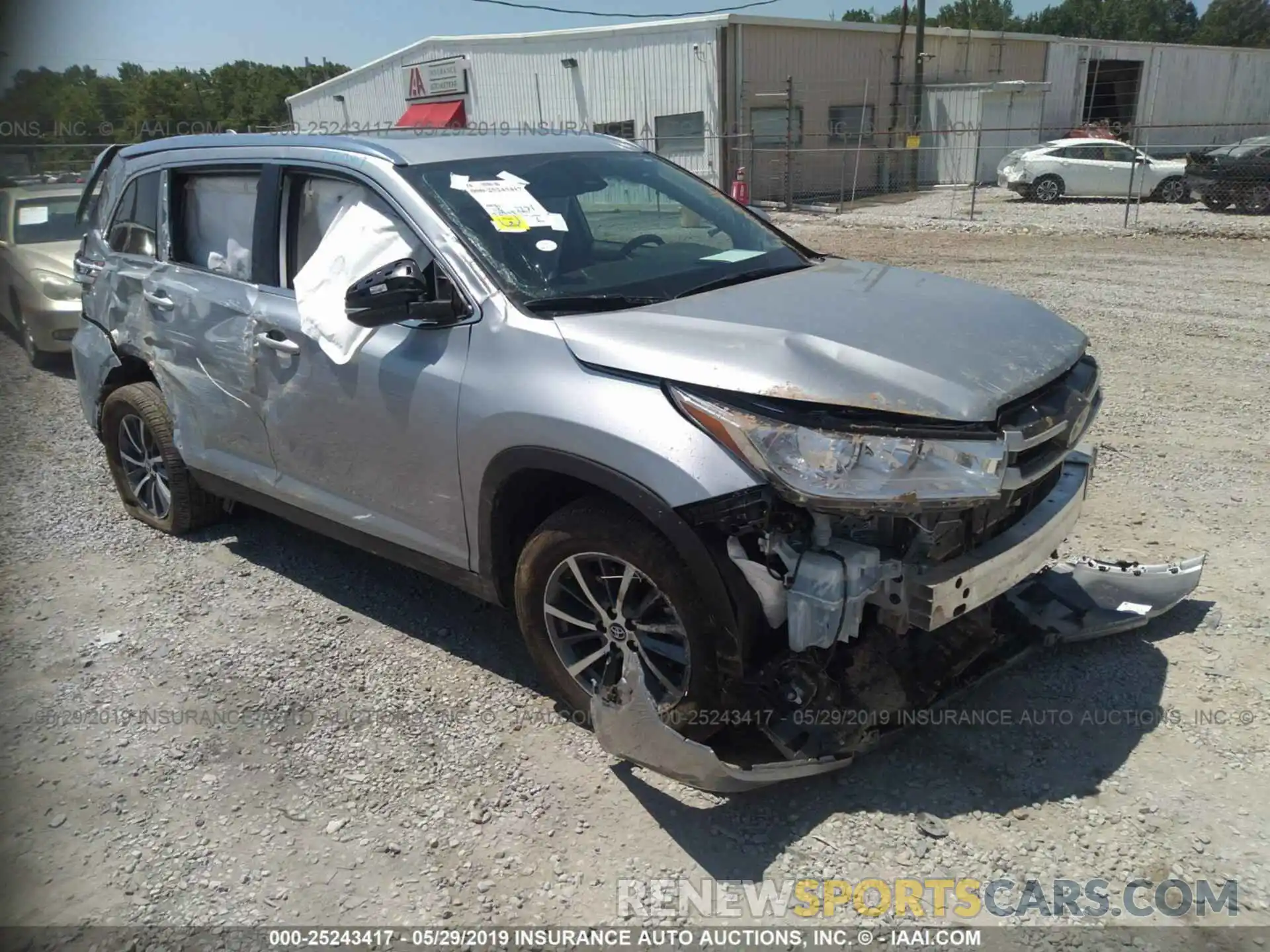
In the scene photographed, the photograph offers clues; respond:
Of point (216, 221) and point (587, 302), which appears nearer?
point (587, 302)

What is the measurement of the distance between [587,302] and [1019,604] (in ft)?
6.89

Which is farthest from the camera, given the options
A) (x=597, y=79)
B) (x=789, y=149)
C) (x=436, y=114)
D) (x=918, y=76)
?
(x=436, y=114)

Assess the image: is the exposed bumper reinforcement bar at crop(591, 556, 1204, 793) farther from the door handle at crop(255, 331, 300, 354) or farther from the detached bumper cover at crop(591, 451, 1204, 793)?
the door handle at crop(255, 331, 300, 354)

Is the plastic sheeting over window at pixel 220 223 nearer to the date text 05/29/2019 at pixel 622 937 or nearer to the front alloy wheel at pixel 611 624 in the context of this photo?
the front alloy wheel at pixel 611 624

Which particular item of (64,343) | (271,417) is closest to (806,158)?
(64,343)

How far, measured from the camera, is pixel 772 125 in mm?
27500

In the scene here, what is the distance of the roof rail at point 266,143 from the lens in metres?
3.79

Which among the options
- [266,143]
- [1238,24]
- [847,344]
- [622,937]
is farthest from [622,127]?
[1238,24]

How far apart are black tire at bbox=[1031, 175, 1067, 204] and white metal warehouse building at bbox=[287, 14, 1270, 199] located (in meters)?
1.98

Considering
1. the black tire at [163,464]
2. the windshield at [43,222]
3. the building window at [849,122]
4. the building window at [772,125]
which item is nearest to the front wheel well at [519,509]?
the black tire at [163,464]

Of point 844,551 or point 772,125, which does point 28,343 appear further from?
point 772,125

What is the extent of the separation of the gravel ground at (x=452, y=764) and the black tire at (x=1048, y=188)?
2035 centimetres

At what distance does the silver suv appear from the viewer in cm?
273

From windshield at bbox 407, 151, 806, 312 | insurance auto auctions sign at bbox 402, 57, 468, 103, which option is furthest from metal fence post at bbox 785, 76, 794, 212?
windshield at bbox 407, 151, 806, 312
